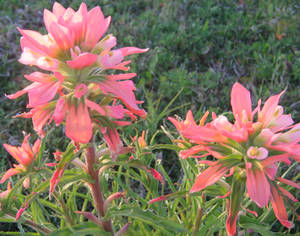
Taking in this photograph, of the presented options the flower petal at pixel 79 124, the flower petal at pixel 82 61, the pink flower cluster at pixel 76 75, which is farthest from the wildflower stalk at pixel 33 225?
the flower petal at pixel 82 61

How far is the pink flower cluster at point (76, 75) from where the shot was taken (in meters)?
0.86

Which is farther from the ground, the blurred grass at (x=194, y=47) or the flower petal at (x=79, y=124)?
the flower petal at (x=79, y=124)

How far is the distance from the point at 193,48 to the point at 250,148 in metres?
2.58

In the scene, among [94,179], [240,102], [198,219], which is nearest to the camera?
[240,102]

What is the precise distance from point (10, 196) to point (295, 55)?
9.59 feet

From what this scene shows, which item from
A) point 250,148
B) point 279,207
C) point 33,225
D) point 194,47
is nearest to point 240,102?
point 250,148

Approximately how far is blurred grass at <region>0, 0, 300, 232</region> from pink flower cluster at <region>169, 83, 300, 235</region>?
1.43 meters

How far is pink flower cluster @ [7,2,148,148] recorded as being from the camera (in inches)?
33.9

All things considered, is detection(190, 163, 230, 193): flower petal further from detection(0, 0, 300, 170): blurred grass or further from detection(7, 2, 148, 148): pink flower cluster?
detection(0, 0, 300, 170): blurred grass

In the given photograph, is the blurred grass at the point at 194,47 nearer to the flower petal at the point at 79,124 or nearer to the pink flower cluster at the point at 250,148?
the pink flower cluster at the point at 250,148

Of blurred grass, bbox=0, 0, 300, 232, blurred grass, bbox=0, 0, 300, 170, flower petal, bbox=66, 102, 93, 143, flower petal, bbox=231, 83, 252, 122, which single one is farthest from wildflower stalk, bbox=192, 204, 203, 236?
blurred grass, bbox=0, 0, 300, 170

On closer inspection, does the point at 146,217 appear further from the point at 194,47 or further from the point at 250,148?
the point at 194,47

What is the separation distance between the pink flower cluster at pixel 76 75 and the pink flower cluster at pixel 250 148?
225 millimetres

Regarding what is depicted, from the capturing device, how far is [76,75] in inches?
36.9
